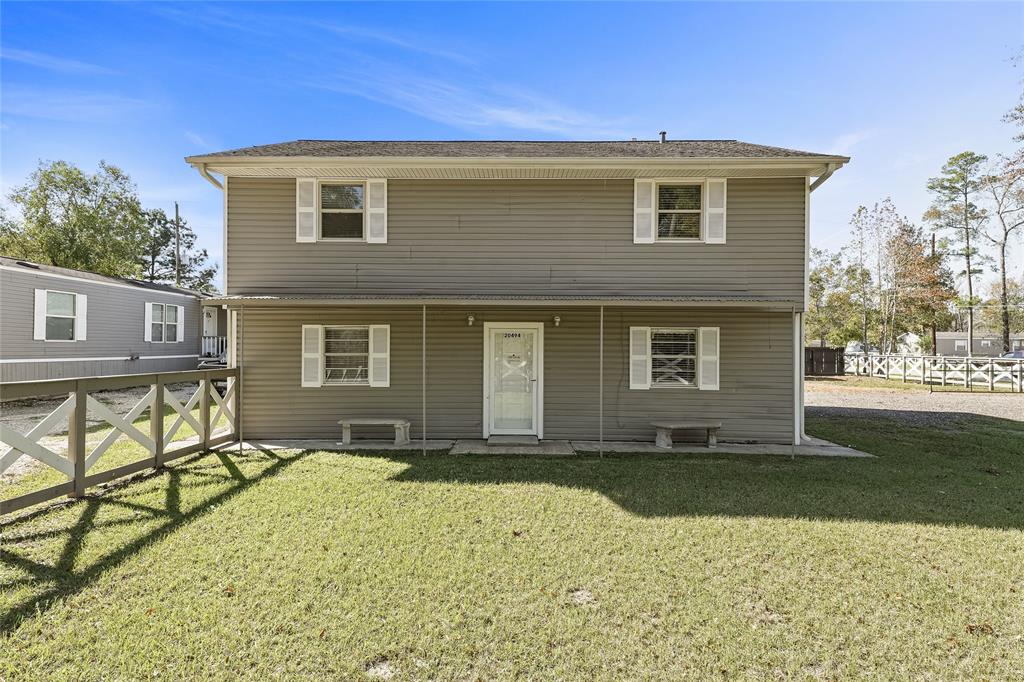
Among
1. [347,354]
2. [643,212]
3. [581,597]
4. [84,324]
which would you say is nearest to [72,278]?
[84,324]

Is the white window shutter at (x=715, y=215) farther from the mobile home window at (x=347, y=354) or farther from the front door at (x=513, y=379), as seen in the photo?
the mobile home window at (x=347, y=354)

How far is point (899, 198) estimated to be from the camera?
24203mm

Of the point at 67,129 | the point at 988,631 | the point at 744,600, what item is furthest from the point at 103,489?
the point at 67,129

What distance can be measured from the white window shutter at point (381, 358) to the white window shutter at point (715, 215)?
241 inches

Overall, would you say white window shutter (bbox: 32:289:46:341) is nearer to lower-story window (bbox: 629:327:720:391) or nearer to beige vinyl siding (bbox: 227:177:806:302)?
beige vinyl siding (bbox: 227:177:806:302)

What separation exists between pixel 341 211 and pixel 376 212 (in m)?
0.69

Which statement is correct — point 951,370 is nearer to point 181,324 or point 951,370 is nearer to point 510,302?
point 510,302

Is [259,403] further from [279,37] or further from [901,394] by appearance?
[901,394]

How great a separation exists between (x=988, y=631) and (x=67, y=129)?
19.8m

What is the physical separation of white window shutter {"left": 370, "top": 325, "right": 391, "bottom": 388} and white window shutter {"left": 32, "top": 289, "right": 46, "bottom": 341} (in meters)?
10.9

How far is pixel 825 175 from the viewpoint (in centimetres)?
729

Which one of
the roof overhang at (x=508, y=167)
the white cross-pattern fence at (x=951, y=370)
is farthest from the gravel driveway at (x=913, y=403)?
the roof overhang at (x=508, y=167)

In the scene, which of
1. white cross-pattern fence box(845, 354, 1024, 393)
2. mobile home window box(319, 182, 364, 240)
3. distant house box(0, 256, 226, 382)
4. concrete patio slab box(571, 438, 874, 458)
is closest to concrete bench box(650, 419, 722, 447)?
concrete patio slab box(571, 438, 874, 458)

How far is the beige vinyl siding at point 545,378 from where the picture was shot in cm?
777
